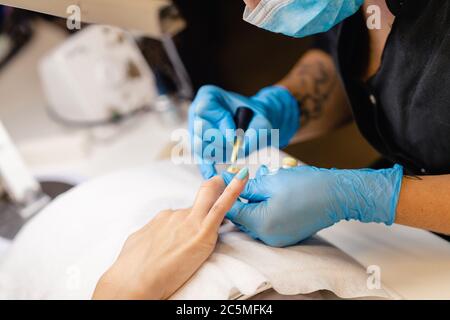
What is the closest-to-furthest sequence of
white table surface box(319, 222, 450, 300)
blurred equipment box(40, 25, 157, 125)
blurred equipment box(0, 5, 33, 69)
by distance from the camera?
white table surface box(319, 222, 450, 300) → blurred equipment box(40, 25, 157, 125) → blurred equipment box(0, 5, 33, 69)

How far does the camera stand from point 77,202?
0.98 metres

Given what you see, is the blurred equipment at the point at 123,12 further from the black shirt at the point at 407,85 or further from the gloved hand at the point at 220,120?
the black shirt at the point at 407,85

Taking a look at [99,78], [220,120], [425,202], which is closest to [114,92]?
[99,78]

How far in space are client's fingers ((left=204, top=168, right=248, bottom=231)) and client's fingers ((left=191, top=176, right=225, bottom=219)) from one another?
0.8 inches

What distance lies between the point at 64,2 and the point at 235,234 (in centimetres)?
51

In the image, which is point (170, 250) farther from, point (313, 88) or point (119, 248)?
point (313, 88)

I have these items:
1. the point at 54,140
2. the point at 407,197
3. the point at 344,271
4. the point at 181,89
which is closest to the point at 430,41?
the point at 407,197

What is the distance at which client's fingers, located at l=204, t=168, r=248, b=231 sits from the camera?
75cm

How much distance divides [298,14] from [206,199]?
0.37 m

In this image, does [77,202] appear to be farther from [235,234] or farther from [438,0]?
[438,0]

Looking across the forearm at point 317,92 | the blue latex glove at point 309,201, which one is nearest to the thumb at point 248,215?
the blue latex glove at point 309,201

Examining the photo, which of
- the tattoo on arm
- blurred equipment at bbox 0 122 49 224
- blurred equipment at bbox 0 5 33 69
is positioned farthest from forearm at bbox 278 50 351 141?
blurred equipment at bbox 0 5 33 69

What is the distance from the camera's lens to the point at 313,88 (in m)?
1.24

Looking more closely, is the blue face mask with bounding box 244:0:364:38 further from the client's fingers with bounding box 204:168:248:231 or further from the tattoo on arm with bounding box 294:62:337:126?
the tattoo on arm with bounding box 294:62:337:126
